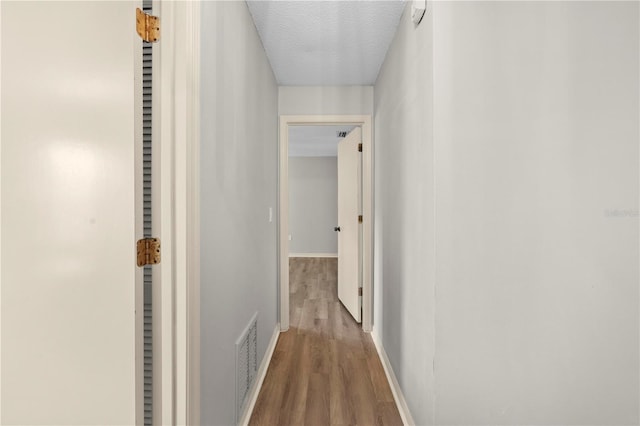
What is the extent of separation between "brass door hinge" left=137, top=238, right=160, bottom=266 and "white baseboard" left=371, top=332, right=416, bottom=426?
5.04 feet

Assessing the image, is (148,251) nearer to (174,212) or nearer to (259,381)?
(174,212)

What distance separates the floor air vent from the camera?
1.67 metres

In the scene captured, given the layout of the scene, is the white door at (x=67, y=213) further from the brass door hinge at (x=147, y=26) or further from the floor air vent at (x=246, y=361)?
the floor air vent at (x=246, y=361)

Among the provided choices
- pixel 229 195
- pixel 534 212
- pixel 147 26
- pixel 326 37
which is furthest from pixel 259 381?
pixel 326 37

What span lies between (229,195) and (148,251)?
0.58 m

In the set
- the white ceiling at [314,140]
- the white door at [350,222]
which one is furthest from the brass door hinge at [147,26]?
the white ceiling at [314,140]

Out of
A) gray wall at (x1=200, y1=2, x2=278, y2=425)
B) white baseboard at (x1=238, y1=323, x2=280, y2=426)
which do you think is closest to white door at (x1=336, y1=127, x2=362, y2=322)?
white baseboard at (x1=238, y1=323, x2=280, y2=426)

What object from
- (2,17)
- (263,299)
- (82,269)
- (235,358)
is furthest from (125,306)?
(263,299)

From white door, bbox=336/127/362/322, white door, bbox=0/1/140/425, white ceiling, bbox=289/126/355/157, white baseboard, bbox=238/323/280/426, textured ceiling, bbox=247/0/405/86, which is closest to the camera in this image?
white door, bbox=0/1/140/425

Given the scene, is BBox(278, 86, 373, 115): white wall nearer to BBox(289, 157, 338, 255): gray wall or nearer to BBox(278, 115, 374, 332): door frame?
BBox(278, 115, 374, 332): door frame

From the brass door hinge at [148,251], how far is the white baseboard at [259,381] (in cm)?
116

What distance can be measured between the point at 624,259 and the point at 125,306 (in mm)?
1775

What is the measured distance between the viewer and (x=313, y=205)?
7172 millimetres

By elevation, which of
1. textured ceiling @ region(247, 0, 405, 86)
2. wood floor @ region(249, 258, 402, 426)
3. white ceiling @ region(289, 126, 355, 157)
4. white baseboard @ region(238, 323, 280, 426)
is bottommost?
wood floor @ region(249, 258, 402, 426)
